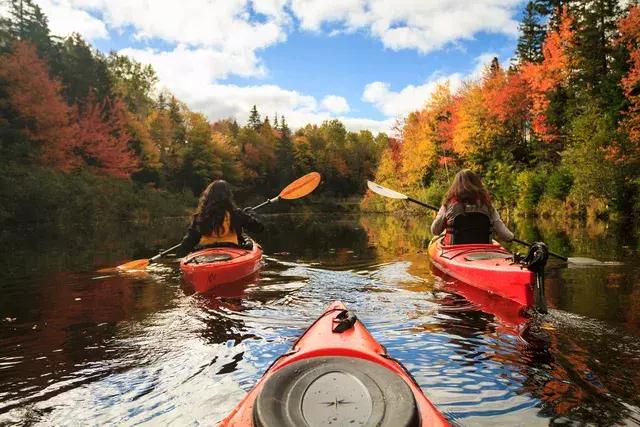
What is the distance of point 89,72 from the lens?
35906 millimetres

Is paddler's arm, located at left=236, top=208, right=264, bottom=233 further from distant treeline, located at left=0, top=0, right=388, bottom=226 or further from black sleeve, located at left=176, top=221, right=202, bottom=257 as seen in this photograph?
distant treeline, located at left=0, top=0, right=388, bottom=226

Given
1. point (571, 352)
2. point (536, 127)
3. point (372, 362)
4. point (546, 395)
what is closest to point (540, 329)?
point (571, 352)

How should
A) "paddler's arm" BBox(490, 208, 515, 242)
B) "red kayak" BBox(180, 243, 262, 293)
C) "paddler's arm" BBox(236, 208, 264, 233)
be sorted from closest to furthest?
"red kayak" BBox(180, 243, 262, 293)
"paddler's arm" BBox(490, 208, 515, 242)
"paddler's arm" BBox(236, 208, 264, 233)

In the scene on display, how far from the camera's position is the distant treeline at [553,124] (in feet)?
57.9

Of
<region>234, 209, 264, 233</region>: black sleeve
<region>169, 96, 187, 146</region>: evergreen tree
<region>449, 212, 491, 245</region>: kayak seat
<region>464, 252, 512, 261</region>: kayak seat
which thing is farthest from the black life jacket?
<region>169, 96, 187, 146</region>: evergreen tree

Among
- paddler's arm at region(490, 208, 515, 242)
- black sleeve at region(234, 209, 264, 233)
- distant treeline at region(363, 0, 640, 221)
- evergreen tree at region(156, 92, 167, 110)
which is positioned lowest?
paddler's arm at region(490, 208, 515, 242)

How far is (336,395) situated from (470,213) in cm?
550

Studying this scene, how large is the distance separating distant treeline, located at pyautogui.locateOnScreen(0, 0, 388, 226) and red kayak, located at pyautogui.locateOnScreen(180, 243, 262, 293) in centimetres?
1800

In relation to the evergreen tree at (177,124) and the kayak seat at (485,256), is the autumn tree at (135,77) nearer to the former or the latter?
the evergreen tree at (177,124)

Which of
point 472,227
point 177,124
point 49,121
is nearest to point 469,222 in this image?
point 472,227

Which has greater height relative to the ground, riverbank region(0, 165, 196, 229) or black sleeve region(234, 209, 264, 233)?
riverbank region(0, 165, 196, 229)

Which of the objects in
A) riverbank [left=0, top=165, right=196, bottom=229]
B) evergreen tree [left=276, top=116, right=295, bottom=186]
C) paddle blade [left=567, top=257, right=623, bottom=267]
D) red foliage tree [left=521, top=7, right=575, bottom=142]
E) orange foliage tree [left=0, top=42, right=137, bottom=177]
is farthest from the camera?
evergreen tree [left=276, top=116, right=295, bottom=186]

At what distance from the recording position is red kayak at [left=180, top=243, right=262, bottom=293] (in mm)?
6699

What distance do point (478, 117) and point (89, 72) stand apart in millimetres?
28392
